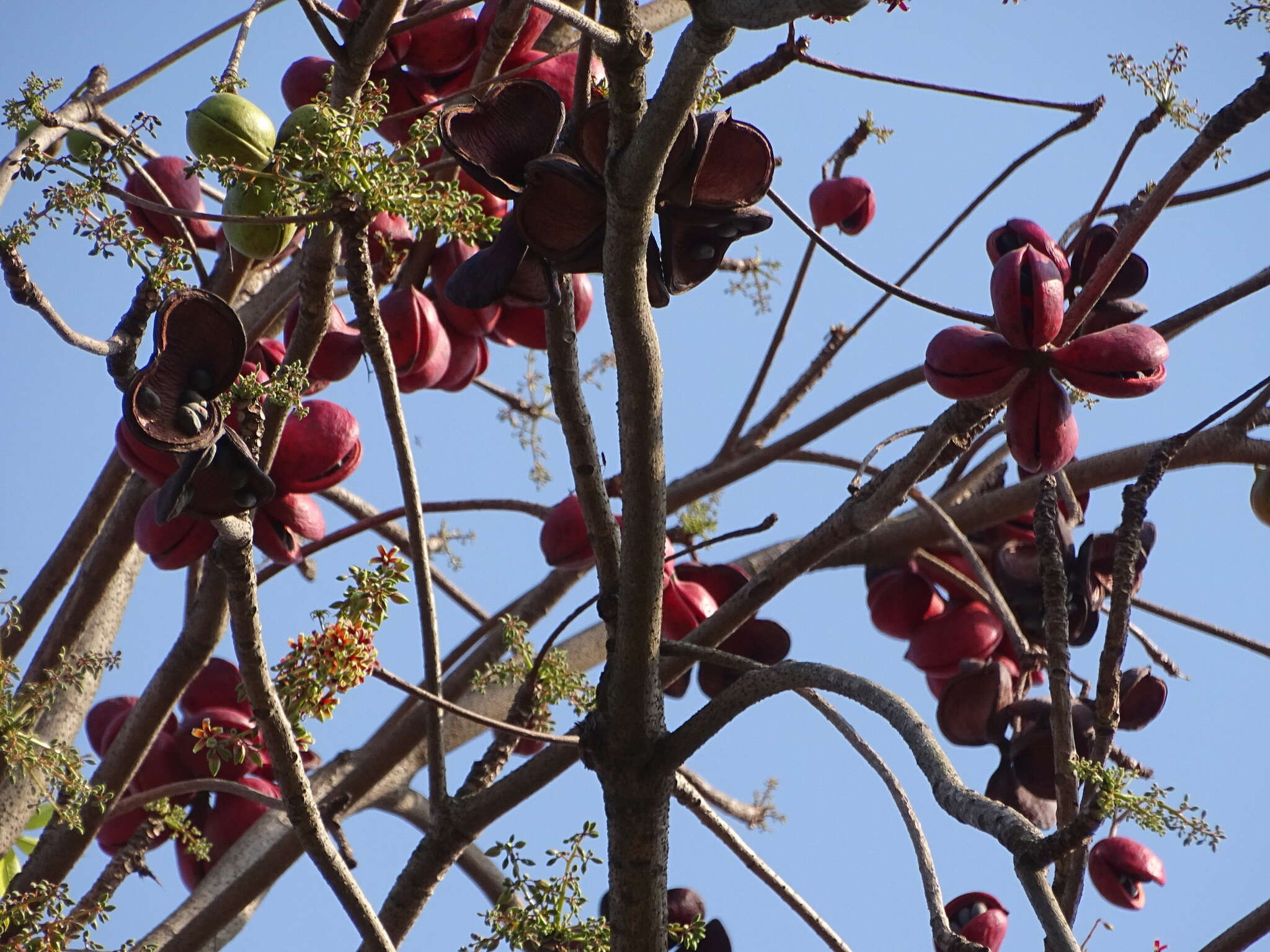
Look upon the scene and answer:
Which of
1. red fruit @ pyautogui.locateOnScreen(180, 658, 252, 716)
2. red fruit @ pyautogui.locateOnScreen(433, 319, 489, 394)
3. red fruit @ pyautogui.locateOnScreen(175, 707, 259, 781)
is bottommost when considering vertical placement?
red fruit @ pyautogui.locateOnScreen(175, 707, 259, 781)

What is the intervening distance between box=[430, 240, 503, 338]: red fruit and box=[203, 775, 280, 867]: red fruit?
23.4 inches

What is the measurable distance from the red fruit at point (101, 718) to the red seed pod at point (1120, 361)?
1.25 m

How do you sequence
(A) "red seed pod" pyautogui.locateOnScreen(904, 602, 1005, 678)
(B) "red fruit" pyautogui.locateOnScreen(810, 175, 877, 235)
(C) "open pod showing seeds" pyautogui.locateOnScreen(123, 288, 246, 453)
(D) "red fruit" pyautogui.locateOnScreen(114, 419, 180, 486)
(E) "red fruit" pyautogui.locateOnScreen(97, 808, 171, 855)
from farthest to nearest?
(B) "red fruit" pyautogui.locateOnScreen(810, 175, 877, 235), (A) "red seed pod" pyautogui.locateOnScreen(904, 602, 1005, 678), (E) "red fruit" pyautogui.locateOnScreen(97, 808, 171, 855), (D) "red fruit" pyautogui.locateOnScreen(114, 419, 180, 486), (C) "open pod showing seeds" pyautogui.locateOnScreen(123, 288, 246, 453)

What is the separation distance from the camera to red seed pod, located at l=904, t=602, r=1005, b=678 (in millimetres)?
1700

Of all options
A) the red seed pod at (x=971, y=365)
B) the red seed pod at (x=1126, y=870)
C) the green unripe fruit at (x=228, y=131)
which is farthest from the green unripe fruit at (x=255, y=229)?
the red seed pod at (x=1126, y=870)

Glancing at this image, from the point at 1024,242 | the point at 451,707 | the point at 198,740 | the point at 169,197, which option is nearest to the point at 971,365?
the point at 1024,242

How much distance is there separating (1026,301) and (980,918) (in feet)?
2.36

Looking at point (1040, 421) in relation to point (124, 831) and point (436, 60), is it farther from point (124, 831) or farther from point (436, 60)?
point (124, 831)

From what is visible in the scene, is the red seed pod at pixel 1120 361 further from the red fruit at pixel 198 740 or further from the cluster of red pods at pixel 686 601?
the red fruit at pixel 198 740

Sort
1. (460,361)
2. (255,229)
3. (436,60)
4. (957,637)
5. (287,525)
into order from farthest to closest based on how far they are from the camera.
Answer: (957,637)
(460,361)
(436,60)
(287,525)
(255,229)

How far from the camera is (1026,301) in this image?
1.04 metres

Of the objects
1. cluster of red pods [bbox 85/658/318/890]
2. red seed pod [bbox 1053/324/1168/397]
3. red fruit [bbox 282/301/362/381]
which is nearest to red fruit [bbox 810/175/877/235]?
red fruit [bbox 282/301/362/381]

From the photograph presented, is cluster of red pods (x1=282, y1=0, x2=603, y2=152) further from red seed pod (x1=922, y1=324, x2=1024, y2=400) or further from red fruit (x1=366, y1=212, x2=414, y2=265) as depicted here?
red seed pod (x1=922, y1=324, x2=1024, y2=400)

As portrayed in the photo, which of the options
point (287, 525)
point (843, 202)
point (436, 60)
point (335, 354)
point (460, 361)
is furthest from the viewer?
point (843, 202)
